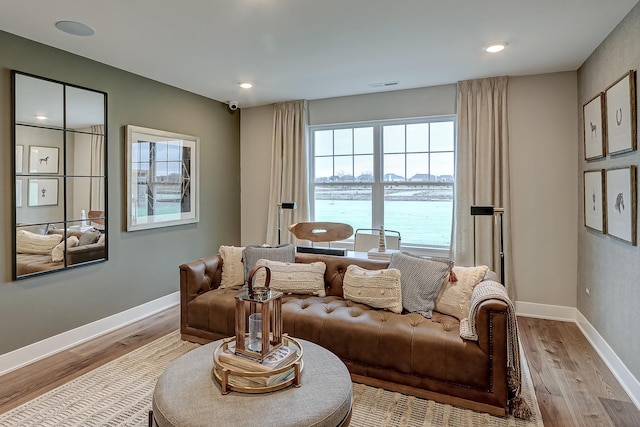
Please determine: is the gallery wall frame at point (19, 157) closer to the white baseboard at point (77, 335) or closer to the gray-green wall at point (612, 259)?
the white baseboard at point (77, 335)

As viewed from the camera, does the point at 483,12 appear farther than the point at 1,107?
No

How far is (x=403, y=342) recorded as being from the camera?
7.55 ft

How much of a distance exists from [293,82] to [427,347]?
119 inches

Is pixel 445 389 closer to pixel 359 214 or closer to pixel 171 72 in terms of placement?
pixel 359 214

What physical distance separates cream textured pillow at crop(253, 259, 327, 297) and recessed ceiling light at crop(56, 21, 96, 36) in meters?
2.21

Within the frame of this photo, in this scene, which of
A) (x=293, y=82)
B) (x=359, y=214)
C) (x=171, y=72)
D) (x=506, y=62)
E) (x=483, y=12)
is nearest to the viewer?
(x=483, y=12)

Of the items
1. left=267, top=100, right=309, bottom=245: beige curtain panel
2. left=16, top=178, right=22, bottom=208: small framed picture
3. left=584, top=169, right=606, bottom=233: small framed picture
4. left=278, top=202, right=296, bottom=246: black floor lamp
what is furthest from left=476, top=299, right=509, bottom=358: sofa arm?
left=16, top=178, right=22, bottom=208: small framed picture

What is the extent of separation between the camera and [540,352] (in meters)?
2.98

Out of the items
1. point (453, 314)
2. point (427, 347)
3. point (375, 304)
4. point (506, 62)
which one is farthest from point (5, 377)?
point (506, 62)

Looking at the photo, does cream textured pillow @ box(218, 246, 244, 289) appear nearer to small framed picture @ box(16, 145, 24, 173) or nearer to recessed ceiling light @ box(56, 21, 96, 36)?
small framed picture @ box(16, 145, 24, 173)

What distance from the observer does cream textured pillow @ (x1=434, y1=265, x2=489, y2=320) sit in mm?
2529

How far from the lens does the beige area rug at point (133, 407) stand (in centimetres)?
208

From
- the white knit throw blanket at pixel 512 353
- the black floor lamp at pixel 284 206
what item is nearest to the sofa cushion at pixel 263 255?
the black floor lamp at pixel 284 206

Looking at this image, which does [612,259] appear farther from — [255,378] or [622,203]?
[255,378]
